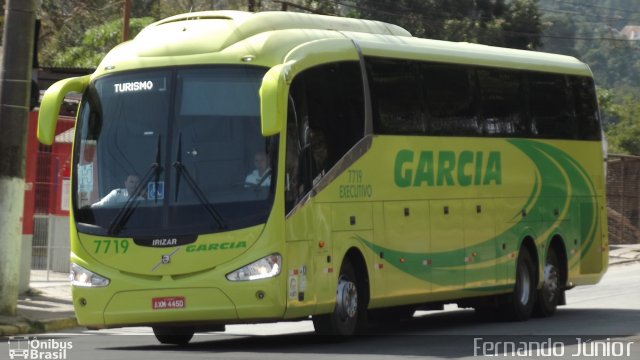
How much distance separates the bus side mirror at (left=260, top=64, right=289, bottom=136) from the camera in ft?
43.9

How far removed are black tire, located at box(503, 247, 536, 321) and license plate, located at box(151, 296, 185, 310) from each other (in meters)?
6.82

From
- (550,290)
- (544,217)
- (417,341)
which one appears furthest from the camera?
(550,290)

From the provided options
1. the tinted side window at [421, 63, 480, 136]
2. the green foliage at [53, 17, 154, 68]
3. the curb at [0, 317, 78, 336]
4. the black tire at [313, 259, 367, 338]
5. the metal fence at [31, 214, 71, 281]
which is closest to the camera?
the black tire at [313, 259, 367, 338]

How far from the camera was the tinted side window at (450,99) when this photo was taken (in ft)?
57.5

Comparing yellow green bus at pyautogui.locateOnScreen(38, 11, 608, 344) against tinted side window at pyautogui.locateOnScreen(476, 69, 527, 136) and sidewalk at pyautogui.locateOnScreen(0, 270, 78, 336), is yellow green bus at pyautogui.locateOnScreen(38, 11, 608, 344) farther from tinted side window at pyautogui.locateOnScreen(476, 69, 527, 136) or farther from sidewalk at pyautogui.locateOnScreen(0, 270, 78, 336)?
sidewalk at pyautogui.locateOnScreen(0, 270, 78, 336)

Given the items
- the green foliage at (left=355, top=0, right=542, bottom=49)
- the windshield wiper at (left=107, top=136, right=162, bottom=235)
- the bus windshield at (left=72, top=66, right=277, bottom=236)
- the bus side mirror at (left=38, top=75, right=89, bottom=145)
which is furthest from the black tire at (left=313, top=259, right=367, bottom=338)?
the green foliage at (left=355, top=0, right=542, bottom=49)

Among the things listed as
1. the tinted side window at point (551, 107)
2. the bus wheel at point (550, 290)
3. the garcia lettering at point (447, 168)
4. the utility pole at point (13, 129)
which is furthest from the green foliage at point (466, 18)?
the utility pole at point (13, 129)

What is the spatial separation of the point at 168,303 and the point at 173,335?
187 cm

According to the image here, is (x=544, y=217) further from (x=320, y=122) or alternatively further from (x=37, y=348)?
(x=37, y=348)

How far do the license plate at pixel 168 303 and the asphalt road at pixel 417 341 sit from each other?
1.56 ft

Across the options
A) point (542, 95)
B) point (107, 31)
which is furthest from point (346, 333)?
point (107, 31)

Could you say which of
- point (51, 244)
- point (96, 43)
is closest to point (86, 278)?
point (51, 244)

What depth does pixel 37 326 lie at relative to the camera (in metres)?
19.0

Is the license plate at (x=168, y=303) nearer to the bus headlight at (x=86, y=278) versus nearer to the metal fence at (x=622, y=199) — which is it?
the bus headlight at (x=86, y=278)
